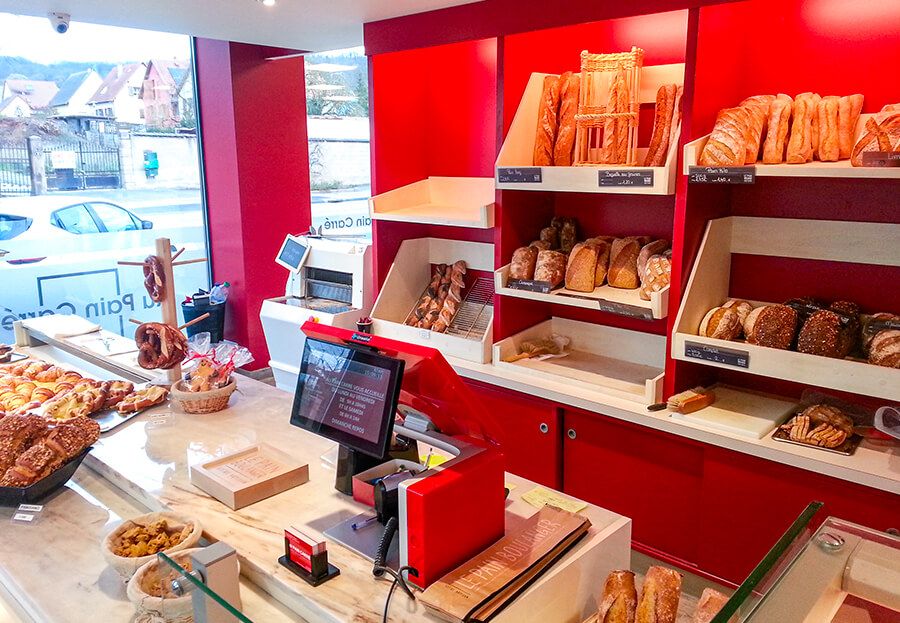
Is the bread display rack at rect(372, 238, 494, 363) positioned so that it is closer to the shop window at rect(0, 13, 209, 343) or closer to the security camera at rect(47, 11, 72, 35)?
the shop window at rect(0, 13, 209, 343)

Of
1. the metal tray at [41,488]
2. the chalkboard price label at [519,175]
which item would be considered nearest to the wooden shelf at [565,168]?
the chalkboard price label at [519,175]

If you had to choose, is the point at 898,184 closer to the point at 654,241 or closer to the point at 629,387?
the point at 654,241

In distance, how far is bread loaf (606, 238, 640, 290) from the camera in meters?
Answer: 2.80

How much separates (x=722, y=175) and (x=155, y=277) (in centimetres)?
205

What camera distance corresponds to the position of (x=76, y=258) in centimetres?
475

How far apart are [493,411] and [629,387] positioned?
0.64 m

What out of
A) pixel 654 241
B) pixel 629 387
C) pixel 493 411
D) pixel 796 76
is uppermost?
pixel 796 76

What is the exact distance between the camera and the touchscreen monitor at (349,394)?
55.9 inches

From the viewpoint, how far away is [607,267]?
2.91 m

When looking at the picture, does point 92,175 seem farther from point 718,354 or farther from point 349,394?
point 718,354

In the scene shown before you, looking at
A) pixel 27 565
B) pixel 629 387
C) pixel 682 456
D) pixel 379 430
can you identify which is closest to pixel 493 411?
pixel 629 387

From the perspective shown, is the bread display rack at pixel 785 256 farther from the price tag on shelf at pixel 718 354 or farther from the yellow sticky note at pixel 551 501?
the yellow sticky note at pixel 551 501

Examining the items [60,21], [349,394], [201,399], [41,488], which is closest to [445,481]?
[349,394]

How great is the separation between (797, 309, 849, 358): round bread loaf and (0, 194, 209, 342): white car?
4069 mm
